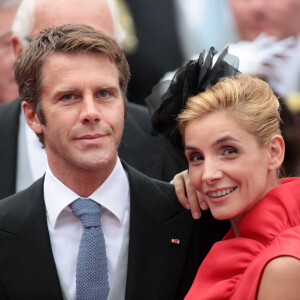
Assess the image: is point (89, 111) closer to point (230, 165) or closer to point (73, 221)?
point (73, 221)

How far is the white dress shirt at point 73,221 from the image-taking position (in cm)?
386

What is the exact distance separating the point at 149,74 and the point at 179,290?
9.03 feet

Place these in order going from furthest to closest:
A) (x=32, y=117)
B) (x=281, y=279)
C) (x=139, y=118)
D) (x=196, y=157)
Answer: (x=139, y=118) → (x=32, y=117) → (x=196, y=157) → (x=281, y=279)

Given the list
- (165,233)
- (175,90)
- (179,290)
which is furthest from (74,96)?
(179,290)

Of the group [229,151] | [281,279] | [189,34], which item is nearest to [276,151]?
[229,151]

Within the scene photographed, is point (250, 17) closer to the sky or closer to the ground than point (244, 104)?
closer to the sky

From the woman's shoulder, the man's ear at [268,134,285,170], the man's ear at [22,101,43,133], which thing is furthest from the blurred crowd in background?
the woman's shoulder

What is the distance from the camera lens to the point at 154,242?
3.94m

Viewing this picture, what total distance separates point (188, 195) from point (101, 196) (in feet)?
1.30

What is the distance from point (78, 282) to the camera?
3785 mm

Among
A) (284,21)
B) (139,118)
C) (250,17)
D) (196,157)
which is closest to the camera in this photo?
(196,157)

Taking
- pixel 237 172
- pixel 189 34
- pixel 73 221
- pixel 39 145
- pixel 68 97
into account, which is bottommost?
pixel 73 221

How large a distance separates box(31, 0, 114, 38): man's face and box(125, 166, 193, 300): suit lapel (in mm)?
1337

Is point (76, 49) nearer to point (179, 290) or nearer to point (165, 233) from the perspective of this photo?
point (165, 233)
